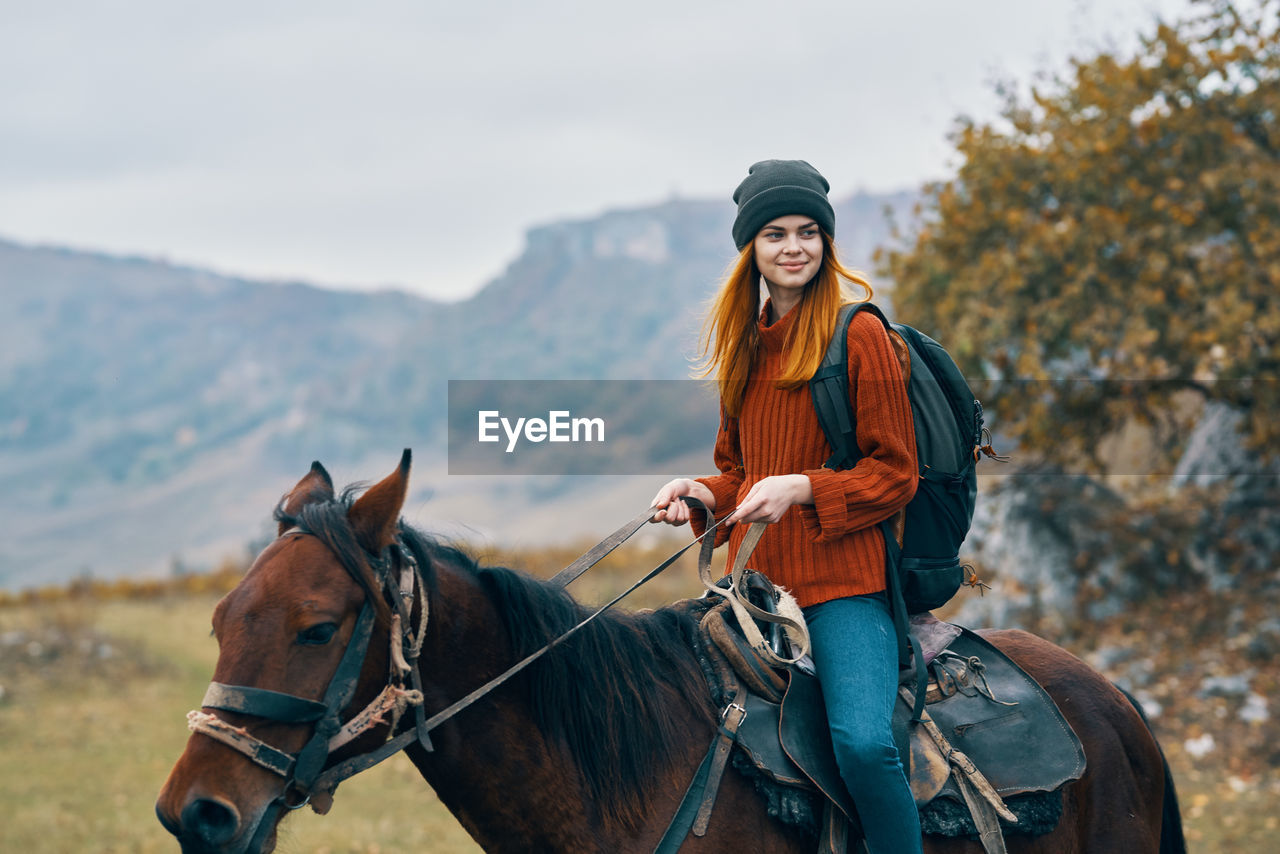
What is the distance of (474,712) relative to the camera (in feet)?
8.36

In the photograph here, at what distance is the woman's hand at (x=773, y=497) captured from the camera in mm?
2627

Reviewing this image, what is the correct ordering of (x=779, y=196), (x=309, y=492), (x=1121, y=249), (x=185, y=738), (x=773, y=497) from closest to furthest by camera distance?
(x=309, y=492) < (x=773, y=497) < (x=779, y=196) < (x=1121, y=249) < (x=185, y=738)

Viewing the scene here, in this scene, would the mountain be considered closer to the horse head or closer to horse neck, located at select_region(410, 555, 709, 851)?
horse neck, located at select_region(410, 555, 709, 851)

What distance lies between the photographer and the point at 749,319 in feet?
9.98

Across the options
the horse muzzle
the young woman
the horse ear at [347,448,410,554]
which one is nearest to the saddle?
the young woman

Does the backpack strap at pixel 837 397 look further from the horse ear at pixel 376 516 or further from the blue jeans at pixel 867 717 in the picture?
the horse ear at pixel 376 516

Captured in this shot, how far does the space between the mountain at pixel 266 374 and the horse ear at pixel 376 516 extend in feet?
264

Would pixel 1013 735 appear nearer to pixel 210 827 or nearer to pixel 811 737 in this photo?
pixel 811 737

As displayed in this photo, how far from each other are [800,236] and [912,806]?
1566mm

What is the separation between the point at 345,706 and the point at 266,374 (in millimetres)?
170866

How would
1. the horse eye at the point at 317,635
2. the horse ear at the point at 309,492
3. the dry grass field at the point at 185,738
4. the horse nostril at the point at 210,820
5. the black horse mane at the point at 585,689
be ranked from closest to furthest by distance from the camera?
1. the horse nostril at the point at 210,820
2. the horse eye at the point at 317,635
3. the horse ear at the point at 309,492
4. the black horse mane at the point at 585,689
5. the dry grass field at the point at 185,738

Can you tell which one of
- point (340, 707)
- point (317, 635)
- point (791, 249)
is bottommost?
point (340, 707)

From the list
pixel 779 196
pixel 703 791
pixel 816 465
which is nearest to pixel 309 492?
pixel 703 791

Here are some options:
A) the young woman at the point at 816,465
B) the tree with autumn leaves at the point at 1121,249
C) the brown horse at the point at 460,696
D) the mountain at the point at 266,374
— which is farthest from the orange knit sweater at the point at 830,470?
the mountain at the point at 266,374
